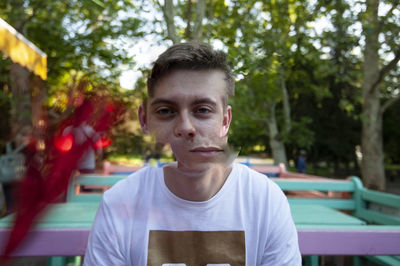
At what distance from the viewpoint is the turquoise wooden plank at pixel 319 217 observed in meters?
1.84

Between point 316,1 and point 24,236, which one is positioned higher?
point 316,1

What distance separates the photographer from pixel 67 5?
2.16ft

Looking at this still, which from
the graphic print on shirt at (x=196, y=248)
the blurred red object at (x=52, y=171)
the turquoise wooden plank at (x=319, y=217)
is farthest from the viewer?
the turquoise wooden plank at (x=319, y=217)

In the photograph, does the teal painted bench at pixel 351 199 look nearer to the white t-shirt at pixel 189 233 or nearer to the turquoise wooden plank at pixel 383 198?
the turquoise wooden plank at pixel 383 198

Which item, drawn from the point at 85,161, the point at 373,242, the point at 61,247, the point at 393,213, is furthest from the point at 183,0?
the point at 393,213

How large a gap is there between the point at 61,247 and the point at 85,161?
3.83 ft

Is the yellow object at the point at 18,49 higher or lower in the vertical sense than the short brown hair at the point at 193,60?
Answer: lower

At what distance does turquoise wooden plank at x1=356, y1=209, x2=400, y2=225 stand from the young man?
1456 mm

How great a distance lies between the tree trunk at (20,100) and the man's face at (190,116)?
0.12m

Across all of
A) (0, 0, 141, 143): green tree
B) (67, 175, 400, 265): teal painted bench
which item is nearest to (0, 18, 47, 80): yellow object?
(0, 0, 141, 143): green tree

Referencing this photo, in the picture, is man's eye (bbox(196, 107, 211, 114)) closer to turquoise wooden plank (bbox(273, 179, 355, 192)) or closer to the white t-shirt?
the white t-shirt

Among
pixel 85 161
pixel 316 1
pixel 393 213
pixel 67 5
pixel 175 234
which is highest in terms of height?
pixel 316 1

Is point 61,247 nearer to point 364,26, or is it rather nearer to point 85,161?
point 85,161

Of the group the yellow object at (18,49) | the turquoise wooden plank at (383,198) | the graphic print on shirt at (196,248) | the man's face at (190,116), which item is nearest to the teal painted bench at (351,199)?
the turquoise wooden plank at (383,198)
